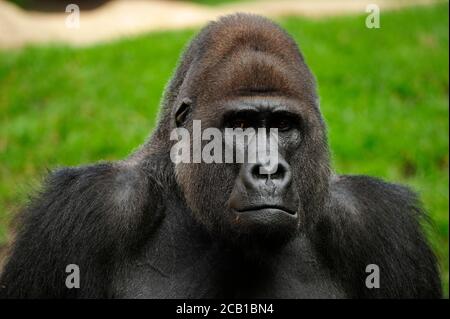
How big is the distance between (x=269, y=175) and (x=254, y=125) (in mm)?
456

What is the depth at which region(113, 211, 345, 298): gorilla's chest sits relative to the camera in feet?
17.4

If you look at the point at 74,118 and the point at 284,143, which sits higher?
the point at 74,118

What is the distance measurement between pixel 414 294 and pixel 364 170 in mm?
3416

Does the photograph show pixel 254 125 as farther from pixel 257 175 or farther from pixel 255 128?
pixel 257 175

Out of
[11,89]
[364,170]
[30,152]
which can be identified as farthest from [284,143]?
[11,89]

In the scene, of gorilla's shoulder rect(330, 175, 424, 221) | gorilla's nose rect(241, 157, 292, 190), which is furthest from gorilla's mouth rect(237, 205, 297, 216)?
gorilla's shoulder rect(330, 175, 424, 221)

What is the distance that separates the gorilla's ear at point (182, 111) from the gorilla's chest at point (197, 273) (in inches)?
25.3

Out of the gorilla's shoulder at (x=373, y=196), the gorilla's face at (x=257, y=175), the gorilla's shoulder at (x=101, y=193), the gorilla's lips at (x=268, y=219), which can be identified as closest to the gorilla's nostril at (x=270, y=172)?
the gorilla's face at (x=257, y=175)

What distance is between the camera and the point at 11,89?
11.1 metres

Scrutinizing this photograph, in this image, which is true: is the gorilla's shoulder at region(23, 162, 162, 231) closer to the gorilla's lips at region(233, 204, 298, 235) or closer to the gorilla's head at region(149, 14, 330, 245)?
the gorilla's head at region(149, 14, 330, 245)

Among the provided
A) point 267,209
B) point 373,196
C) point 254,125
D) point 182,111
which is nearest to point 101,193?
point 182,111

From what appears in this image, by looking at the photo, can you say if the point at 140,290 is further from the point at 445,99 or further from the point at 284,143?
the point at 445,99
